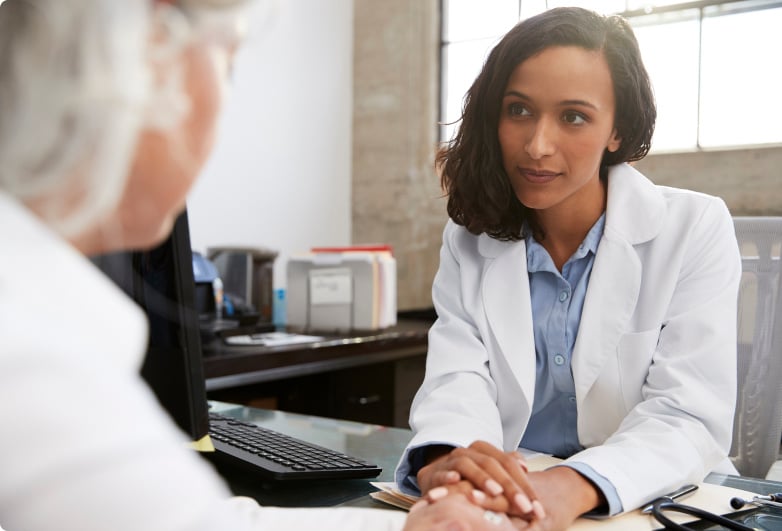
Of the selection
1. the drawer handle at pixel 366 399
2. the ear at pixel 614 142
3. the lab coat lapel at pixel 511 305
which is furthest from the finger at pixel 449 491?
the drawer handle at pixel 366 399

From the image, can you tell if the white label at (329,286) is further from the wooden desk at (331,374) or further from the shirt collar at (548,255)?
the shirt collar at (548,255)

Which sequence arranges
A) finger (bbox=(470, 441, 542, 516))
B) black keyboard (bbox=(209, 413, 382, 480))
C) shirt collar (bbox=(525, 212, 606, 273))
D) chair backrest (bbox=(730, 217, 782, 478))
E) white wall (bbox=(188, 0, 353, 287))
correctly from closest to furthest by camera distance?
finger (bbox=(470, 441, 542, 516)) → black keyboard (bbox=(209, 413, 382, 480)) → shirt collar (bbox=(525, 212, 606, 273)) → chair backrest (bbox=(730, 217, 782, 478)) → white wall (bbox=(188, 0, 353, 287))

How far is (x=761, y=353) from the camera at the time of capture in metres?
1.77

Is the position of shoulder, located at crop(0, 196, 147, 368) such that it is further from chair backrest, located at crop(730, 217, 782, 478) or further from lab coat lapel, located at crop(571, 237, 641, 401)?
chair backrest, located at crop(730, 217, 782, 478)

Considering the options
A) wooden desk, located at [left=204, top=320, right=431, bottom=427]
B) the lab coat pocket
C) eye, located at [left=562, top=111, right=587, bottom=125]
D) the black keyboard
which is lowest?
wooden desk, located at [left=204, top=320, right=431, bottom=427]

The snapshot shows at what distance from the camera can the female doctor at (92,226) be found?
347 mm

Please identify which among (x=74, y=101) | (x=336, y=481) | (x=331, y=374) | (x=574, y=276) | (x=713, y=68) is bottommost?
(x=331, y=374)

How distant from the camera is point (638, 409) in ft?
4.51

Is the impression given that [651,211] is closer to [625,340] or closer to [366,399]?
[625,340]

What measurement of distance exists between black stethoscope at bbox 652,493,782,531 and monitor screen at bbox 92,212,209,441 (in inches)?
22.9

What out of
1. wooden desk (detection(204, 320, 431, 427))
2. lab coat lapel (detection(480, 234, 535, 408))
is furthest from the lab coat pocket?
wooden desk (detection(204, 320, 431, 427))

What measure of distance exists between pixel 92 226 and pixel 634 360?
4.04 ft

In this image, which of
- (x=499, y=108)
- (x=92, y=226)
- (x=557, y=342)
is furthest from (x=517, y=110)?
(x=92, y=226)

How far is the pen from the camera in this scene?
1.06 metres
